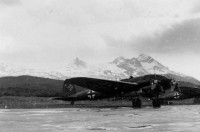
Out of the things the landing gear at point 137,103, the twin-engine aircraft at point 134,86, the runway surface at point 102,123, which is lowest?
the runway surface at point 102,123

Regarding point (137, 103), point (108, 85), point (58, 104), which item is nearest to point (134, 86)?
point (137, 103)

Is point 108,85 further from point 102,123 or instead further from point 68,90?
point 102,123

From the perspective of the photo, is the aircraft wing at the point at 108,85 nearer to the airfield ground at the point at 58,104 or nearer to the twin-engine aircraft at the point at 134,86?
the twin-engine aircraft at the point at 134,86

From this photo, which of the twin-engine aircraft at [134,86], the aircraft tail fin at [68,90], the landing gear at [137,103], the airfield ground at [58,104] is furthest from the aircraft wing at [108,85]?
the aircraft tail fin at [68,90]

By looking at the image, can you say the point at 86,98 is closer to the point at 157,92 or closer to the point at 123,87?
the point at 123,87

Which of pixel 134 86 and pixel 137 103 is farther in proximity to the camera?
pixel 134 86

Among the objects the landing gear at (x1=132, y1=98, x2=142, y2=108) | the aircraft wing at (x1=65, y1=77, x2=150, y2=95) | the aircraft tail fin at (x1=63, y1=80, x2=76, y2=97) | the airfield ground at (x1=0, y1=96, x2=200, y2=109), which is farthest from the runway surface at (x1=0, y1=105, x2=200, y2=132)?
the aircraft tail fin at (x1=63, y1=80, x2=76, y2=97)

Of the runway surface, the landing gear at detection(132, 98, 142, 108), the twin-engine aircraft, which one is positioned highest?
the twin-engine aircraft

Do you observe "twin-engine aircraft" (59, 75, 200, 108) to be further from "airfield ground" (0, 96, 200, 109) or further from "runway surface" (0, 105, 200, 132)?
"runway surface" (0, 105, 200, 132)
